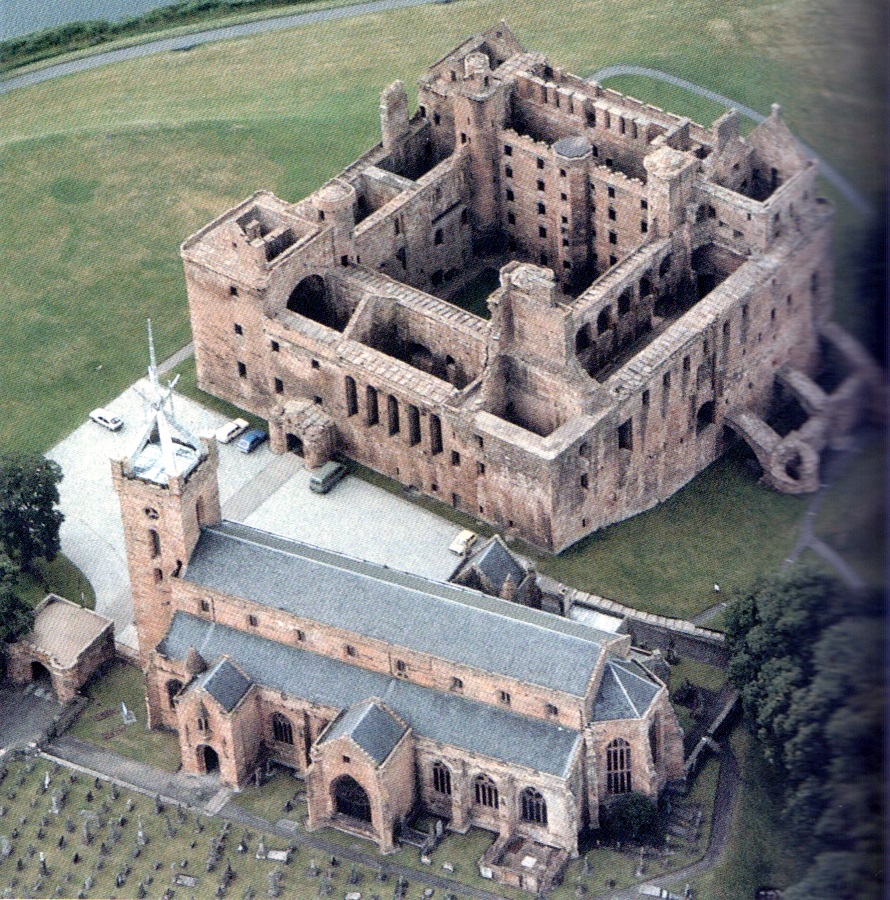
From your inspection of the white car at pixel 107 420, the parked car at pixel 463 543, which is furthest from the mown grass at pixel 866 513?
the white car at pixel 107 420

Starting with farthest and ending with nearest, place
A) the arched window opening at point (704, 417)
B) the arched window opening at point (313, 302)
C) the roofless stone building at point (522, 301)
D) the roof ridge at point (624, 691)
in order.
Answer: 1. the arched window opening at point (313, 302)
2. the arched window opening at point (704, 417)
3. the roofless stone building at point (522, 301)
4. the roof ridge at point (624, 691)

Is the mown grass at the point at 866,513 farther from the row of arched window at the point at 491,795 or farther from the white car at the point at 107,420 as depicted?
the white car at the point at 107,420

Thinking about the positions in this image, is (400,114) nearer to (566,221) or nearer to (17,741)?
(566,221)

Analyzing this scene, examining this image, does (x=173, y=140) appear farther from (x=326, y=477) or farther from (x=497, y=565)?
(x=497, y=565)

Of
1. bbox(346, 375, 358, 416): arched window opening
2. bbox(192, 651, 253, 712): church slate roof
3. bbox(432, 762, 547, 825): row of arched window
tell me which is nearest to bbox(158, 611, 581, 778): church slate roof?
bbox(192, 651, 253, 712): church slate roof

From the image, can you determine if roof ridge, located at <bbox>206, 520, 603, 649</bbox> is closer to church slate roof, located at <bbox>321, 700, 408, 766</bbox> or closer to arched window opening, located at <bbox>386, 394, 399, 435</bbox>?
church slate roof, located at <bbox>321, 700, 408, 766</bbox>

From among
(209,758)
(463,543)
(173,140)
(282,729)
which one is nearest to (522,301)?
(463,543)

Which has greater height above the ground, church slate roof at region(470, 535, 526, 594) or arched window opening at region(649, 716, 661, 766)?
church slate roof at region(470, 535, 526, 594)
